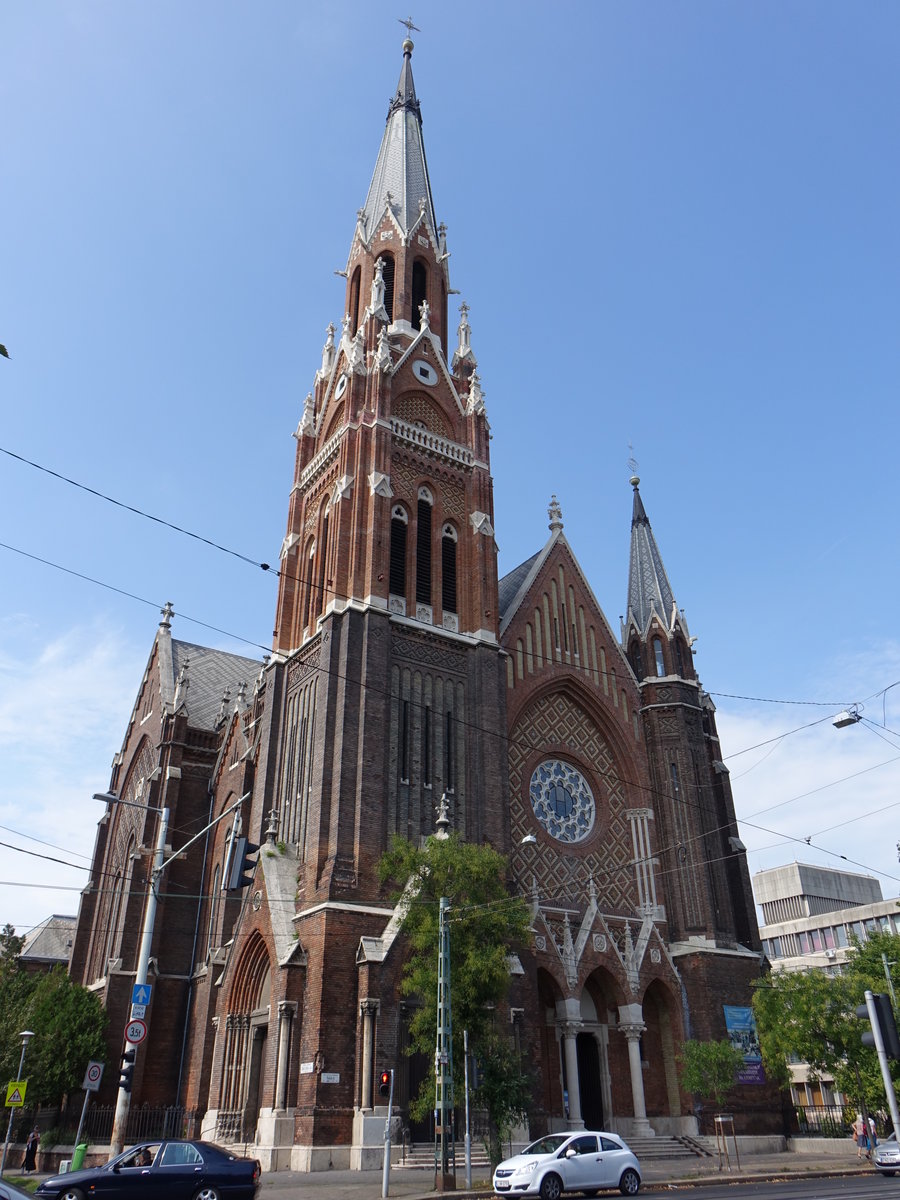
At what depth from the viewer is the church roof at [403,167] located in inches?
1916

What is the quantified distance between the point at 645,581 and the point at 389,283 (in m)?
18.5

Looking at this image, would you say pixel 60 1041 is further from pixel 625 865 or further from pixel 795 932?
pixel 795 932

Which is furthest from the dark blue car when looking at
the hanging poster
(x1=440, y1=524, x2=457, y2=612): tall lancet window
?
(x1=440, y1=524, x2=457, y2=612): tall lancet window

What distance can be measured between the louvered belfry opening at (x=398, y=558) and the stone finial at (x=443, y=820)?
8400 millimetres

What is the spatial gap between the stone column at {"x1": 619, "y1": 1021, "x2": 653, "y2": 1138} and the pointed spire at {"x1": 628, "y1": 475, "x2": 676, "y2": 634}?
16949 millimetres

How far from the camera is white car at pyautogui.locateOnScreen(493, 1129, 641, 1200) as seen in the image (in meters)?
18.3

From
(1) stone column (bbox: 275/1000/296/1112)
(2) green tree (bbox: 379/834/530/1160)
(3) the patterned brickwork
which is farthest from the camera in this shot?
(3) the patterned brickwork

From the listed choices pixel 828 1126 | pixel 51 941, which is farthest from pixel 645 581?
pixel 51 941

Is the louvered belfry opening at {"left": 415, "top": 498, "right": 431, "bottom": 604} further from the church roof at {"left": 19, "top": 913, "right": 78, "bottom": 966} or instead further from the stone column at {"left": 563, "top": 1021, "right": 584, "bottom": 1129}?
the church roof at {"left": 19, "top": 913, "right": 78, "bottom": 966}

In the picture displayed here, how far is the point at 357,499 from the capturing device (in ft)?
119

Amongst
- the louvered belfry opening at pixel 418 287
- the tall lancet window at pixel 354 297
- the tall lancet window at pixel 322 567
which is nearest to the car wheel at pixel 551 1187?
the tall lancet window at pixel 322 567

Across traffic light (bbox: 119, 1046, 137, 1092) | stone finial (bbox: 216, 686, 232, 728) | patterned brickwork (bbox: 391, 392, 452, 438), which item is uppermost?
patterned brickwork (bbox: 391, 392, 452, 438)

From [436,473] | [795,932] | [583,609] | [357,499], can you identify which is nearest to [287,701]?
[357,499]

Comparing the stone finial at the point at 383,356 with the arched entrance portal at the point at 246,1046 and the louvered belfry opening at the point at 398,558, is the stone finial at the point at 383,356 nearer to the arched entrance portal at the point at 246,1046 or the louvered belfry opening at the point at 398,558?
the louvered belfry opening at the point at 398,558
